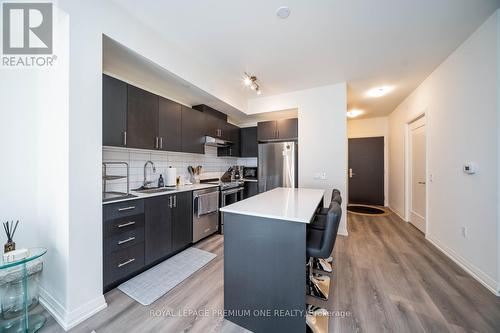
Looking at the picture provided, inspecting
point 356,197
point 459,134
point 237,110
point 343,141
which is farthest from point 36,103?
point 356,197

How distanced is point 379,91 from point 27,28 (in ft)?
15.9

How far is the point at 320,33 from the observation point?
2.00 m

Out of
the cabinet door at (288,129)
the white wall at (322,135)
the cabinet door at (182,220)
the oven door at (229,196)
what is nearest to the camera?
the cabinet door at (182,220)

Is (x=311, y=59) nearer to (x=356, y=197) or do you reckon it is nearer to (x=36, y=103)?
(x=36, y=103)

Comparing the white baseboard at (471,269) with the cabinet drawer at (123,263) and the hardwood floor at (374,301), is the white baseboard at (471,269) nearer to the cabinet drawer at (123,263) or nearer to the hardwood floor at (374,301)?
the hardwood floor at (374,301)

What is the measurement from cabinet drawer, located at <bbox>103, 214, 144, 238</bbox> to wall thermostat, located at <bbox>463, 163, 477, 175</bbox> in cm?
366

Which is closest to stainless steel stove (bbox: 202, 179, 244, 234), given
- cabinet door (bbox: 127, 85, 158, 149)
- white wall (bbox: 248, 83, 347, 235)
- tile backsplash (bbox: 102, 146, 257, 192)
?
tile backsplash (bbox: 102, 146, 257, 192)

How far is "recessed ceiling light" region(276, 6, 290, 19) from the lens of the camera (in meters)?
1.67

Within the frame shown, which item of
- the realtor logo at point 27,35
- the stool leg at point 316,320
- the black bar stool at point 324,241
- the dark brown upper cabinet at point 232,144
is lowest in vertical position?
the stool leg at point 316,320

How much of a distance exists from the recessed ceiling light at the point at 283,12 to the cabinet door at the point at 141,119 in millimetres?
1734

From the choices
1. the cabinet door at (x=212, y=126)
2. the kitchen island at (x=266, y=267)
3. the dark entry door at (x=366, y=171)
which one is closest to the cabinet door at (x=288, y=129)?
the cabinet door at (x=212, y=126)

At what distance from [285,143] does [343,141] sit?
1050 mm

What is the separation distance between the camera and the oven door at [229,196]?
3.24 meters

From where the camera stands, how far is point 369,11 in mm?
1703
